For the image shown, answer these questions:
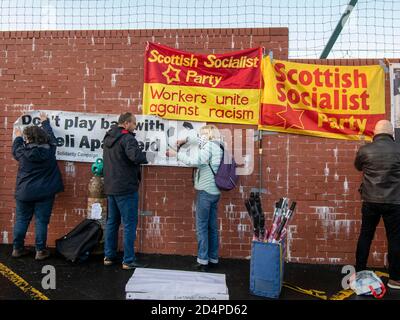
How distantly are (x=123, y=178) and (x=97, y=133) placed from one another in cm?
124

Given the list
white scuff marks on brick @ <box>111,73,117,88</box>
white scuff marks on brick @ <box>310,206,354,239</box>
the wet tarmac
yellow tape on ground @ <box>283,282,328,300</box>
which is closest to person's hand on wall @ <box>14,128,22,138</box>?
white scuff marks on brick @ <box>111,73,117,88</box>

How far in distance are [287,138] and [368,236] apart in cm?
168

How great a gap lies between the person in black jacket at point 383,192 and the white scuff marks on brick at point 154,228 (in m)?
2.73

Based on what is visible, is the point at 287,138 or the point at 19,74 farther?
the point at 19,74

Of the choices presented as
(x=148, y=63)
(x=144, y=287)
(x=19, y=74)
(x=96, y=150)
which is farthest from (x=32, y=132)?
(x=144, y=287)

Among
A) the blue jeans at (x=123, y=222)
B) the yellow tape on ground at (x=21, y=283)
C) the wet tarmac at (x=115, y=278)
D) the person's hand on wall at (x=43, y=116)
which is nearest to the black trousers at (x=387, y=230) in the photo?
the wet tarmac at (x=115, y=278)

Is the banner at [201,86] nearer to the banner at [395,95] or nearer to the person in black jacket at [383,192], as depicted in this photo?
the person in black jacket at [383,192]

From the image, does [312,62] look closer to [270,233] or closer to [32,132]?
[270,233]

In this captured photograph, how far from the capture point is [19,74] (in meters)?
5.75

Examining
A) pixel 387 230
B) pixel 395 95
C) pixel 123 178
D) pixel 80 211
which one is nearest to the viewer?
pixel 387 230

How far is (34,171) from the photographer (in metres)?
5.12

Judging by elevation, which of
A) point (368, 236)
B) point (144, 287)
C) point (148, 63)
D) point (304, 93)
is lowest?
point (144, 287)

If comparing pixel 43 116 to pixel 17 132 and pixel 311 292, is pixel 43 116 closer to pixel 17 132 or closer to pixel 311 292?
pixel 17 132

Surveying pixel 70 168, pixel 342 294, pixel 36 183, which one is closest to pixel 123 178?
pixel 36 183
